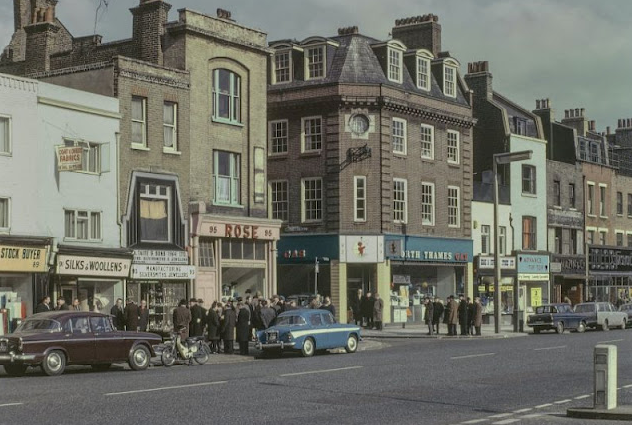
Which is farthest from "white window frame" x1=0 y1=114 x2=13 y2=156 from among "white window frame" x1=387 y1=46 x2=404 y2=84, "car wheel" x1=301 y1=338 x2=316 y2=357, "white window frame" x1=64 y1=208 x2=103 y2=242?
"white window frame" x1=387 y1=46 x2=404 y2=84

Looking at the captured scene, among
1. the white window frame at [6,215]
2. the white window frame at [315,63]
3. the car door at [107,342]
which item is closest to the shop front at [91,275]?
the white window frame at [6,215]

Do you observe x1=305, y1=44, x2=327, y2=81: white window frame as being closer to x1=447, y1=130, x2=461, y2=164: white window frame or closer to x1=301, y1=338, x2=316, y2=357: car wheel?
x1=447, y1=130, x2=461, y2=164: white window frame

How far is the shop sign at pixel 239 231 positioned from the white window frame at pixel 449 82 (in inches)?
630

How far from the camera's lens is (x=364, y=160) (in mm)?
51938

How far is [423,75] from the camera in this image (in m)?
55.5

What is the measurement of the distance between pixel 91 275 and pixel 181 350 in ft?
26.5

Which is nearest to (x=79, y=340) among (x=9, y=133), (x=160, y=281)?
(x=9, y=133)

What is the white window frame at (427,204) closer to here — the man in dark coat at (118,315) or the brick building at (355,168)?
the brick building at (355,168)

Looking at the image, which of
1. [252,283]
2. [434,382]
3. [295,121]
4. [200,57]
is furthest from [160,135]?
[434,382]

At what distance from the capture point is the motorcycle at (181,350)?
28953 mm

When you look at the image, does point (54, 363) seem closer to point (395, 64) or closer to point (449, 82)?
point (395, 64)

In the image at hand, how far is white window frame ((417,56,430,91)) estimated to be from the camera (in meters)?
55.2

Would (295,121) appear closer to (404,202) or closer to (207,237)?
(404,202)

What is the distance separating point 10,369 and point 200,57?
62.7 ft
